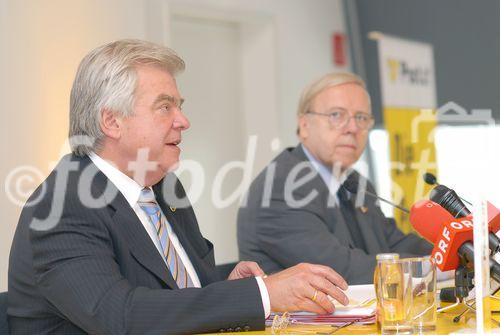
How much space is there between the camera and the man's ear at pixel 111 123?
8.00 feet

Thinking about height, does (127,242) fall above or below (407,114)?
below

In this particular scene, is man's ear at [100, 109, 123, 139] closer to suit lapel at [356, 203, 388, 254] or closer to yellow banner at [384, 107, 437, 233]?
suit lapel at [356, 203, 388, 254]

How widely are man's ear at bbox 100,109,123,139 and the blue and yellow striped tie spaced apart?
0.63ft

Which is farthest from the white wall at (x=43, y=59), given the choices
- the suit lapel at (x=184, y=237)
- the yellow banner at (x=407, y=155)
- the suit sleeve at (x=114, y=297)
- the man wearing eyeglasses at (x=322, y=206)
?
the suit sleeve at (x=114, y=297)

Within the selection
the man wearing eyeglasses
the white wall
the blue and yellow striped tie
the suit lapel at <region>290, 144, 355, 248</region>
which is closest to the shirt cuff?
the blue and yellow striped tie

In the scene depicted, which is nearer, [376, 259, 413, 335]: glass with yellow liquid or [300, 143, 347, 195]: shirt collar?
[376, 259, 413, 335]: glass with yellow liquid

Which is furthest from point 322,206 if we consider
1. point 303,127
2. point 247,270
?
point 247,270

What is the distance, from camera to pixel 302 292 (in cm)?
208

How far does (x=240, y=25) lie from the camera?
21.0 ft

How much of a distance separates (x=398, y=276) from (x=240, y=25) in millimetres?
4644

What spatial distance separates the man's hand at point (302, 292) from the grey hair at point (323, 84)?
1827 millimetres

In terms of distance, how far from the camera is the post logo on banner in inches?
256

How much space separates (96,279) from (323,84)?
6.68 ft

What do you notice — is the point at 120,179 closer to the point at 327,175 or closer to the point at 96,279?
the point at 96,279
